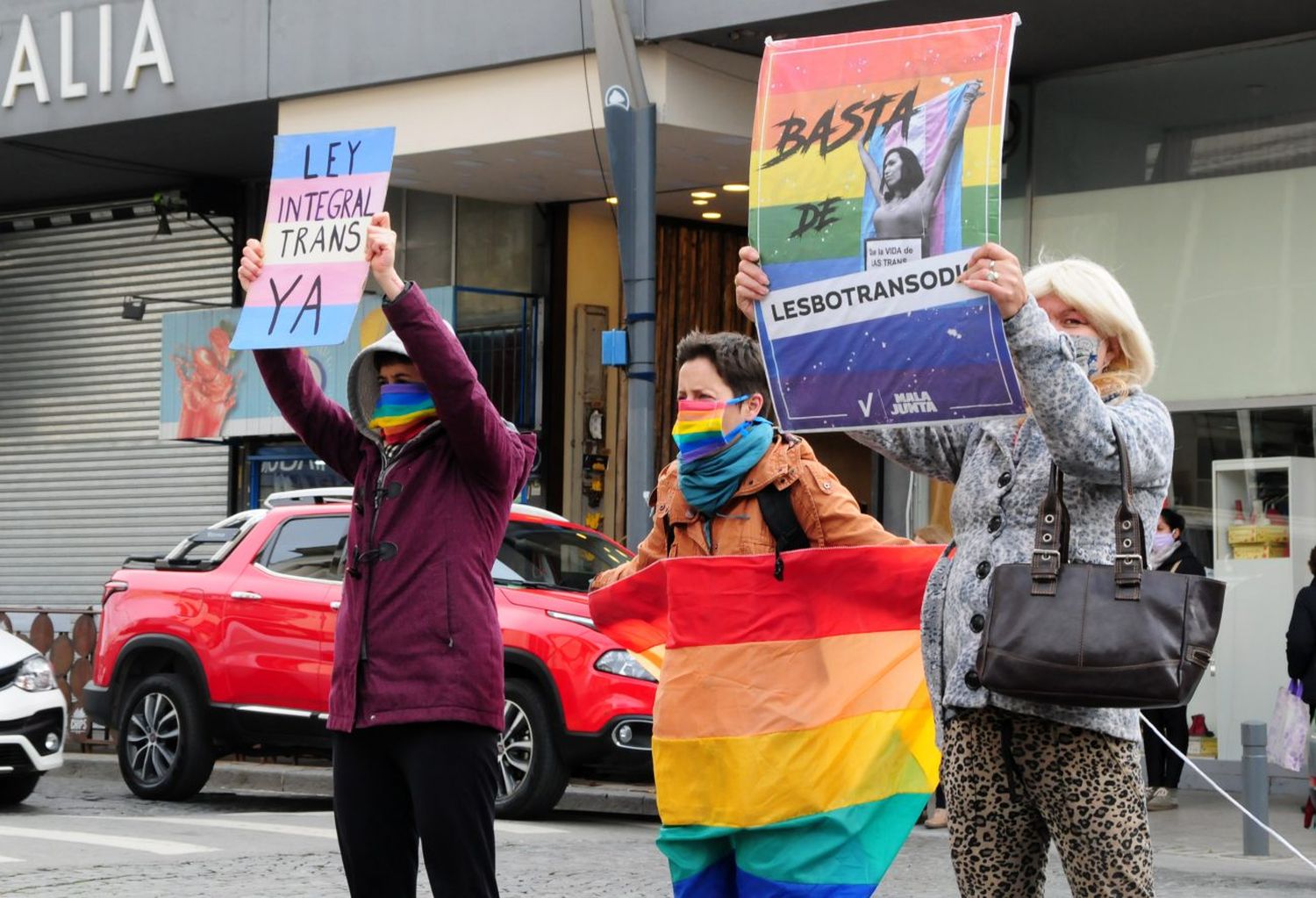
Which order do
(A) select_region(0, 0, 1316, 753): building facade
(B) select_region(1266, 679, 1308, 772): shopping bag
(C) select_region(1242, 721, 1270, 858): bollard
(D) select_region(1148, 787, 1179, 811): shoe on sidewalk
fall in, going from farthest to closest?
(A) select_region(0, 0, 1316, 753): building facade → (D) select_region(1148, 787, 1179, 811): shoe on sidewalk → (B) select_region(1266, 679, 1308, 772): shopping bag → (C) select_region(1242, 721, 1270, 858): bollard

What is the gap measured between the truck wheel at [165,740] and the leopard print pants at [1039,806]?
Result: 9276 millimetres

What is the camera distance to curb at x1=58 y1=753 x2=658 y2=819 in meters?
13.0

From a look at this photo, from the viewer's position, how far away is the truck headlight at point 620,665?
36.9 feet

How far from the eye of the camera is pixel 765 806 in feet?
15.7

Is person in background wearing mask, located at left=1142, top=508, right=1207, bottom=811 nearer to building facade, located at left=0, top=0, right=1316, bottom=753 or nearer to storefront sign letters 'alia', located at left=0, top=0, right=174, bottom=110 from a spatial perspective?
building facade, located at left=0, top=0, right=1316, bottom=753

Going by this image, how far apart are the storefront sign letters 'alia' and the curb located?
6.28 meters

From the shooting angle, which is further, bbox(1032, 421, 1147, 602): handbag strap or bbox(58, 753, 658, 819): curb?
bbox(58, 753, 658, 819): curb

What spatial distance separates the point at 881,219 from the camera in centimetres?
399

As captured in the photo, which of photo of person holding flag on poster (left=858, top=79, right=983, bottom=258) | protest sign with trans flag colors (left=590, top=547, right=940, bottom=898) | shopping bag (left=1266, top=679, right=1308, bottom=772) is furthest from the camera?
shopping bag (left=1266, top=679, right=1308, bottom=772)

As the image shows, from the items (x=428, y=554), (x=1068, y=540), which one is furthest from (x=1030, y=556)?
(x=428, y=554)

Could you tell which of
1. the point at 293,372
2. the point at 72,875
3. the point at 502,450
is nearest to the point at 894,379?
the point at 502,450

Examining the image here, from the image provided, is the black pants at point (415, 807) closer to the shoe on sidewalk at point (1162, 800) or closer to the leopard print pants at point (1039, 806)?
the leopard print pants at point (1039, 806)

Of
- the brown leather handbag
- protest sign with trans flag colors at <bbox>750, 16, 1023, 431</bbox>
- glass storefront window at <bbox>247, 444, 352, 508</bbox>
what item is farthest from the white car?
the brown leather handbag

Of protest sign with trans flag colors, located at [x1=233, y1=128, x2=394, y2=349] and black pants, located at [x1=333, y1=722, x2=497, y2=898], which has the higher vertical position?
protest sign with trans flag colors, located at [x1=233, y1=128, x2=394, y2=349]
